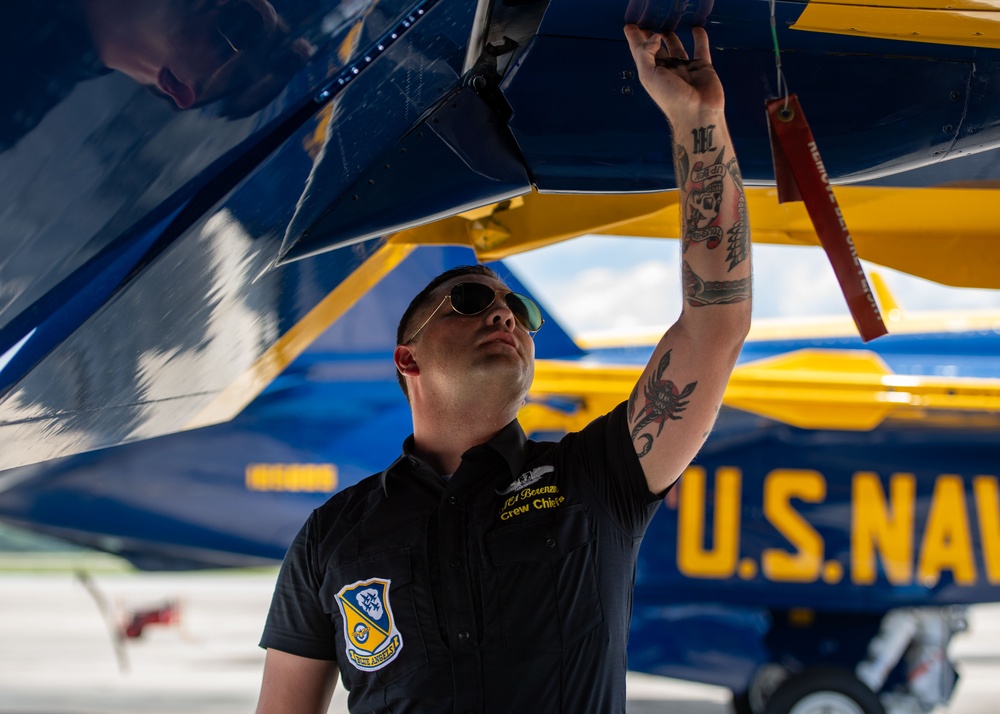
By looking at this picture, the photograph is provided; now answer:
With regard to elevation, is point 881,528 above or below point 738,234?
below

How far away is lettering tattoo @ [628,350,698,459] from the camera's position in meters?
1.52

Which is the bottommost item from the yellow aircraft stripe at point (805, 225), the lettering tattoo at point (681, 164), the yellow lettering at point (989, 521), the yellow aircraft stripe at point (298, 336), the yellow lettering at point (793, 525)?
the yellow lettering at point (989, 521)

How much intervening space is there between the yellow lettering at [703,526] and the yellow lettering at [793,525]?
166 millimetres

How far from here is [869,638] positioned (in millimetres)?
5066

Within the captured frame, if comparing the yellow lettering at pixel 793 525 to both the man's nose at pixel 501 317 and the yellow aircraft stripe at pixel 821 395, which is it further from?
the man's nose at pixel 501 317

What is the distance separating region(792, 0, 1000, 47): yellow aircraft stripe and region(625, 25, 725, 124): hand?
6.5 inches

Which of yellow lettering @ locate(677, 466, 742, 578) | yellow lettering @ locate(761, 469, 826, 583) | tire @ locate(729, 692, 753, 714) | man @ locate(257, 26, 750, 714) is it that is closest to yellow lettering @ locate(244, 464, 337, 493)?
yellow lettering @ locate(677, 466, 742, 578)

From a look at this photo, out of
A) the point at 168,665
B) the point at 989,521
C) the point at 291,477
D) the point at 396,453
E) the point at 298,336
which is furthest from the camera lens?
the point at 168,665

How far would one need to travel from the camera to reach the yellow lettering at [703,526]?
485cm

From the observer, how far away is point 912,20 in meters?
1.38

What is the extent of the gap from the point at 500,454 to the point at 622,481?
231 mm

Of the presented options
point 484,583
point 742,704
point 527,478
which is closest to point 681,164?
point 527,478

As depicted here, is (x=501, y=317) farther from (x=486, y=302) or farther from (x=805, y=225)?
(x=805, y=225)

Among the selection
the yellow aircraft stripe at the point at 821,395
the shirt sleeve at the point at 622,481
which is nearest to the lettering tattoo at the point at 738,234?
the shirt sleeve at the point at 622,481
